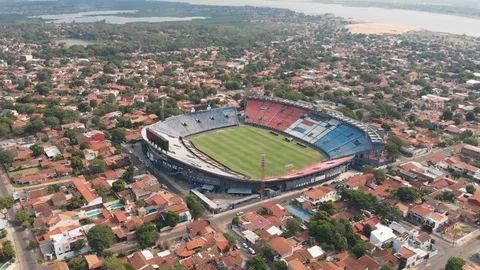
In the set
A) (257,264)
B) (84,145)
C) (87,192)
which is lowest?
(87,192)

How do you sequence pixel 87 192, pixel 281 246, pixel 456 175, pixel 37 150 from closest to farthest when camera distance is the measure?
pixel 281 246
pixel 87 192
pixel 456 175
pixel 37 150

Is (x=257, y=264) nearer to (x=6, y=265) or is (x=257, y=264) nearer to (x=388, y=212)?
(x=388, y=212)

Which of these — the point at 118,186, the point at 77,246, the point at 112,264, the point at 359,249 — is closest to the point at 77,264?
the point at 77,246

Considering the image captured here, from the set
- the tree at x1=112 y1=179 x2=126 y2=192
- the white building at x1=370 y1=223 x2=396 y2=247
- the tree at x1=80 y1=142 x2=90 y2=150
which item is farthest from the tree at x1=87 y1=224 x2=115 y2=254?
the white building at x1=370 y1=223 x2=396 y2=247

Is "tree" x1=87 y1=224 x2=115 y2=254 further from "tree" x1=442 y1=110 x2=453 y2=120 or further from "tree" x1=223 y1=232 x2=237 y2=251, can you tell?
"tree" x1=442 y1=110 x2=453 y2=120

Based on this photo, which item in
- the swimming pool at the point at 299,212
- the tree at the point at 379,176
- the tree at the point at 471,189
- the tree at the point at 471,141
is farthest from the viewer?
the tree at the point at 471,141

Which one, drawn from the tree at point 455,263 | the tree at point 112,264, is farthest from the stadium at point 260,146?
the tree at point 455,263

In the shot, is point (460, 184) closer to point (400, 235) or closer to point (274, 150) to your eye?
point (400, 235)

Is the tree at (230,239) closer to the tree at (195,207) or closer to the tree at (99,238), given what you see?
the tree at (195,207)
